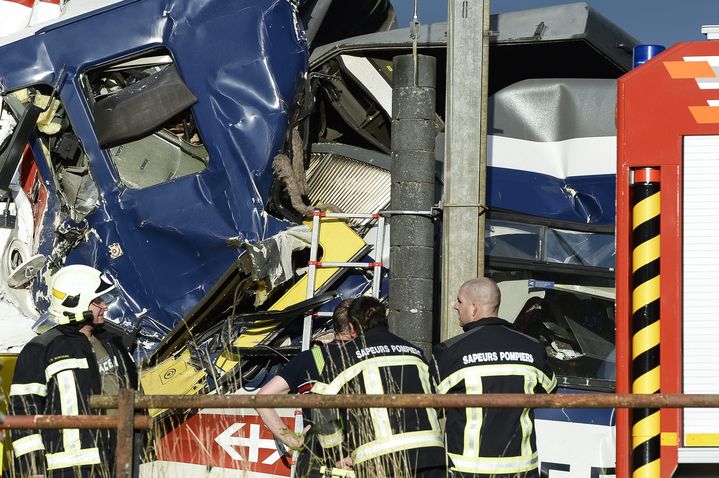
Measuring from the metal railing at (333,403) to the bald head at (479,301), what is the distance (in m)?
1.10

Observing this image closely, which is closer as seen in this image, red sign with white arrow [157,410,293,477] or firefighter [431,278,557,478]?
firefighter [431,278,557,478]

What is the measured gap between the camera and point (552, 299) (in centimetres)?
746

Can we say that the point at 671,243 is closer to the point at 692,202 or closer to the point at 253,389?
the point at 692,202

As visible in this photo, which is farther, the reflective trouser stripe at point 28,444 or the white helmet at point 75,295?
the white helmet at point 75,295

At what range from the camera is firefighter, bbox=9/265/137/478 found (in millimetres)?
5195

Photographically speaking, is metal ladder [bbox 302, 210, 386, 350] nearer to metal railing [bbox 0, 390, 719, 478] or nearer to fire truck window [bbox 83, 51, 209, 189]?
fire truck window [bbox 83, 51, 209, 189]

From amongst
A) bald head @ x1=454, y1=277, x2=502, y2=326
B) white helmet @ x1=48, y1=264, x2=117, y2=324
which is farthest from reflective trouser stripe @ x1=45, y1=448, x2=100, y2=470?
bald head @ x1=454, y1=277, x2=502, y2=326

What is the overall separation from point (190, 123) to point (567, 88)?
2701 millimetres

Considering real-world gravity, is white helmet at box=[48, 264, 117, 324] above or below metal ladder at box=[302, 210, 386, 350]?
below

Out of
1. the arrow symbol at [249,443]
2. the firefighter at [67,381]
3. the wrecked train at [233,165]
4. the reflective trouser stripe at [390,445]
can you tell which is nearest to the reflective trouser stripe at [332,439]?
the reflective trouser stripe at [390,445]

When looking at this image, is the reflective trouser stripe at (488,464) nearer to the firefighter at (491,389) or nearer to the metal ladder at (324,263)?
the firefighter at (491,389)

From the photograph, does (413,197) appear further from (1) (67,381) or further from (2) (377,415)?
(1) (67,381)

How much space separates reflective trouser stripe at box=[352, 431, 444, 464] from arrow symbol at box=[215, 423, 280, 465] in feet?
7.20

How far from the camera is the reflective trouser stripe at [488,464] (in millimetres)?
4957
